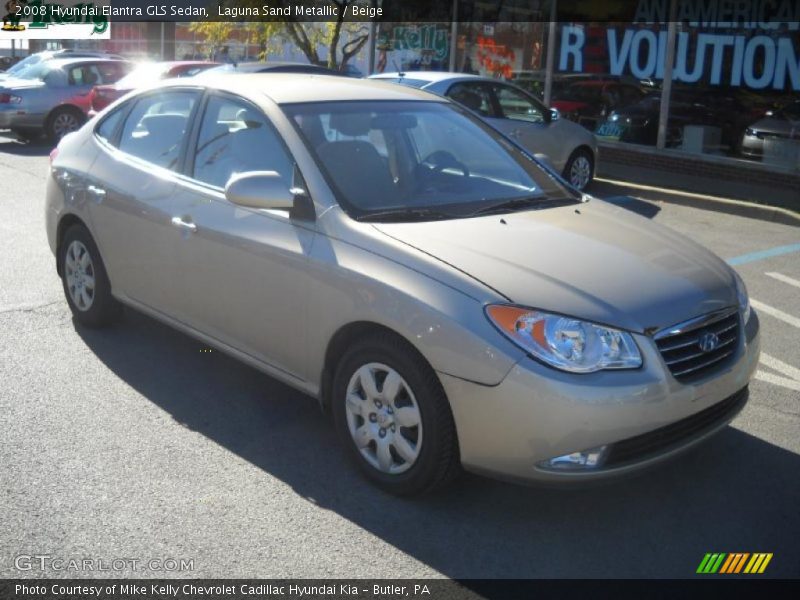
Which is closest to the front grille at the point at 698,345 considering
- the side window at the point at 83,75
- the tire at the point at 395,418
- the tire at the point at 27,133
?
the tire at the point at 395,418

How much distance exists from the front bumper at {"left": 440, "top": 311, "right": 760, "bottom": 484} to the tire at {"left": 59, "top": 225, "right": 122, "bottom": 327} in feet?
9.87

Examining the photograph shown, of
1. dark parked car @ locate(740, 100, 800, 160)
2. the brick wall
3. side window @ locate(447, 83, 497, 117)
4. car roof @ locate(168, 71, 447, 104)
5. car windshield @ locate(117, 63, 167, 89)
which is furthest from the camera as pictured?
car windshield @ locate(117, 63, 167, 89)

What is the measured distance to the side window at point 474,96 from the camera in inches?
457

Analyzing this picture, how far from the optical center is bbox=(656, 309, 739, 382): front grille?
374cm

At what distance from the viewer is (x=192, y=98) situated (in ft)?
17.3

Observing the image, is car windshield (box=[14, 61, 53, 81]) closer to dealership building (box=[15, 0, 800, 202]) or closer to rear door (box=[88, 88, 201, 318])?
dealership building (box=[15, 0, 800, 202])

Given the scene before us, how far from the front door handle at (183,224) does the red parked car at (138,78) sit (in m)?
11.6

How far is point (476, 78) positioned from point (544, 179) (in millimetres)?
6980

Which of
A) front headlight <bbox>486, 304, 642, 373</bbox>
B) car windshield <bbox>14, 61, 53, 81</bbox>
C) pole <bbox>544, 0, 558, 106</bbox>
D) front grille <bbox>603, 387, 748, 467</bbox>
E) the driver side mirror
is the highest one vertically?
pole <bbox>544, 0, 558, 106</bbox>

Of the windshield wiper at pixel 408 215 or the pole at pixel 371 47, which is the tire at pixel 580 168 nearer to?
the pole at pixel 371 47

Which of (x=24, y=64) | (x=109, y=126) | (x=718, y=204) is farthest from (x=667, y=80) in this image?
(x=24, y=64)

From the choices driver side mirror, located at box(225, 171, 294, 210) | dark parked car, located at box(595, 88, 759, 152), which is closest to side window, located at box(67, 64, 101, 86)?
dark parked car, located at box(595, 88, 759, 152)

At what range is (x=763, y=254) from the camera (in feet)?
30.0

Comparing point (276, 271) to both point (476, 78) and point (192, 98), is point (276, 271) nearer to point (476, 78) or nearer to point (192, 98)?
point (192, 98)
